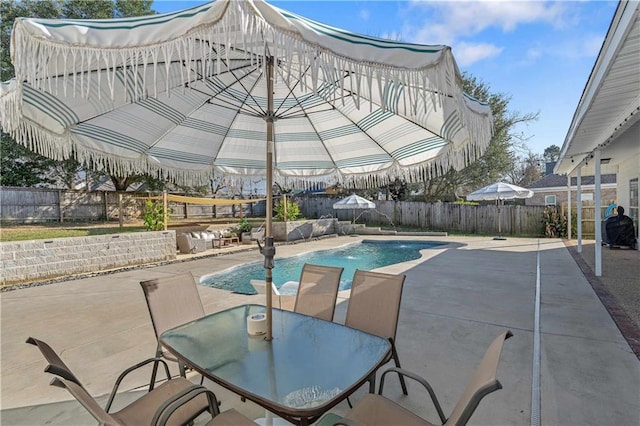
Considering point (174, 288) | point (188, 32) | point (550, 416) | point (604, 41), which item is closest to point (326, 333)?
point (174, 288)

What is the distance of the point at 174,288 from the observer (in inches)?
112

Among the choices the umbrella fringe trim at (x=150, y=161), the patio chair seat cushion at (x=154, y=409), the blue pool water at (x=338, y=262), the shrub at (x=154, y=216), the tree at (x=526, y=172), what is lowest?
the blue pool water at (x=338, y=262)

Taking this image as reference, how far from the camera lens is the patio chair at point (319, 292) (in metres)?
2.99

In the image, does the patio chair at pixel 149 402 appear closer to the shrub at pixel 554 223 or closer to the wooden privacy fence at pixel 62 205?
the wooden privacy fence at pixel 62 205

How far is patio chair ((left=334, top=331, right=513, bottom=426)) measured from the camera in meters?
1.22

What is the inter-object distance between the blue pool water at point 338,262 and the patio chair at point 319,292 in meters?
3.85

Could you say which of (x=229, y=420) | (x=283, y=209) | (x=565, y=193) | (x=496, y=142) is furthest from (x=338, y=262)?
(x=565, y=193)

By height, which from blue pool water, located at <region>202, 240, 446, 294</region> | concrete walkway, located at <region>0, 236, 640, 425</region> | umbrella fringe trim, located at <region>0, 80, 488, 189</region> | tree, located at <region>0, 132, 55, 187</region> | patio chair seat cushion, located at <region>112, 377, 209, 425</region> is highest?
tree, located at <region>0, 132, 55, 187</region>

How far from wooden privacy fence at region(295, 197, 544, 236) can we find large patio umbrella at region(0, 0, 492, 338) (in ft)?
47.0

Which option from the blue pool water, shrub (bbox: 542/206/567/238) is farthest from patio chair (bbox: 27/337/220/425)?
shrub (bbox: 542/206/567/238)

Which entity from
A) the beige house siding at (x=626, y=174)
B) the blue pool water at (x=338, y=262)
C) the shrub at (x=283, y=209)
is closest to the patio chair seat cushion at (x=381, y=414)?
the blue pool water at (x=338, y=262)

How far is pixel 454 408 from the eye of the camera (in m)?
1.66

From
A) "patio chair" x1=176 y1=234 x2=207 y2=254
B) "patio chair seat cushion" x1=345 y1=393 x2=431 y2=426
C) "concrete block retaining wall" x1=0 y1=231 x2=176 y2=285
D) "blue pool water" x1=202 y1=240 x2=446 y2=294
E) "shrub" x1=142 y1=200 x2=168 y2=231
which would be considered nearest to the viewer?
"patio chair seat cushion" x1=345 y1=393 x2=431 y2=426

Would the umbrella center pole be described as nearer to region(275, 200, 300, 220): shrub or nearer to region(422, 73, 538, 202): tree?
region(275, 200, 300, 220): shrub
